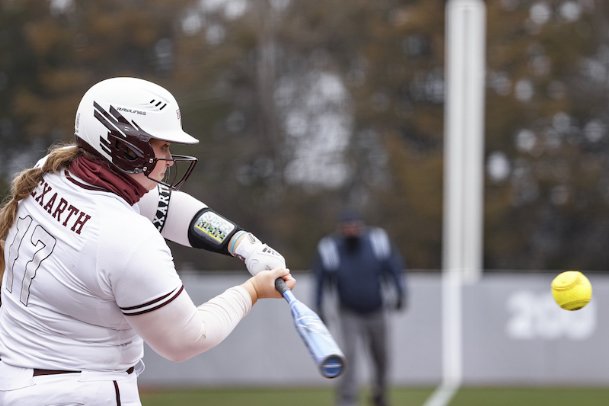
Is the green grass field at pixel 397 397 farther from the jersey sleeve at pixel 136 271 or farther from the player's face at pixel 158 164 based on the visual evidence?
the jersey sleeve at pixel 136 271

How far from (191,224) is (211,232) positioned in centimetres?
8

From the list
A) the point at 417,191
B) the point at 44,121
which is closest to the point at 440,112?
the point at 417,191

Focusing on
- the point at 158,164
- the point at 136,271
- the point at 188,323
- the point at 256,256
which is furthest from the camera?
the point at 256,256

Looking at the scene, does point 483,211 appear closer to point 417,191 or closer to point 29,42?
point 417,191

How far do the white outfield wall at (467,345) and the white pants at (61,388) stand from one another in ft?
32.8

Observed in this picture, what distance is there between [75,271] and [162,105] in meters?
0.60

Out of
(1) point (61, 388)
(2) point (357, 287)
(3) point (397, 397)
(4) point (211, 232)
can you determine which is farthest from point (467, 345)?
(1) point (61, 388)

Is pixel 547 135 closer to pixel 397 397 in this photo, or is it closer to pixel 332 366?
pixel 397 397

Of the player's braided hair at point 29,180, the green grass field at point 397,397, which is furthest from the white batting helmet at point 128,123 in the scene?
the green grass field at point 397,397

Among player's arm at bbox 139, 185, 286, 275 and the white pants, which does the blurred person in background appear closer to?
player's arm at bbox 139, 185, 286, 275

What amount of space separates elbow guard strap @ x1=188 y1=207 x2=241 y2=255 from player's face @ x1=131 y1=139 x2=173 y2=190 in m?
0.47

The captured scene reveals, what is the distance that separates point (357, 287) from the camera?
35.5ft

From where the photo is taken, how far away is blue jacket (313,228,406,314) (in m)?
10.8

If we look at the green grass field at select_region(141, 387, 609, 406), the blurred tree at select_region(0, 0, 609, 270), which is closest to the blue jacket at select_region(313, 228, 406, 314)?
the green grass field at select_region(141, 387, 609, 406)
